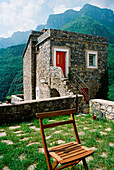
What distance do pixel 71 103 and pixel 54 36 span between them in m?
5.57

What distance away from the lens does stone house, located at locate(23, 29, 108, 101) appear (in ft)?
32.5

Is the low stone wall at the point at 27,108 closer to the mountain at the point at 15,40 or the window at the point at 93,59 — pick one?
the window at the point at 93,59

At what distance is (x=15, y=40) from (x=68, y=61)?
97.3 metres

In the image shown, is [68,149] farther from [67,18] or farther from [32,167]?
[67,18]

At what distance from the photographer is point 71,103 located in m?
6.11

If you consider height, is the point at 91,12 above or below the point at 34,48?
above

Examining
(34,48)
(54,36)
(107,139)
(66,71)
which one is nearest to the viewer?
(107,139)

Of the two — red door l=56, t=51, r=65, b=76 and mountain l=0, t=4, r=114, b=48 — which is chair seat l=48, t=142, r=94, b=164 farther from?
mountain l=0, t=4, r=114, b=48

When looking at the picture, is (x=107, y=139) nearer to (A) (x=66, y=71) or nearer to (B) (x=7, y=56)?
(A) (x=66, y=71)

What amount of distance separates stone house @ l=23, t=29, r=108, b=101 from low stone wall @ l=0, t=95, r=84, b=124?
2545mm

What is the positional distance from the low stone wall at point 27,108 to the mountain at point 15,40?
289ft

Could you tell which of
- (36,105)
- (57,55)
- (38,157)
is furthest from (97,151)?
(57,55)

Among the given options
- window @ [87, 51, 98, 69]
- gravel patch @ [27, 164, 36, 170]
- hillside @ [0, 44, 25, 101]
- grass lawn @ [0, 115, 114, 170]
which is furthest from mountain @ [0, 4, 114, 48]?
gravel patch @ [27, 164, 36, 170]

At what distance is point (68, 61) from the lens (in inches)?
418
